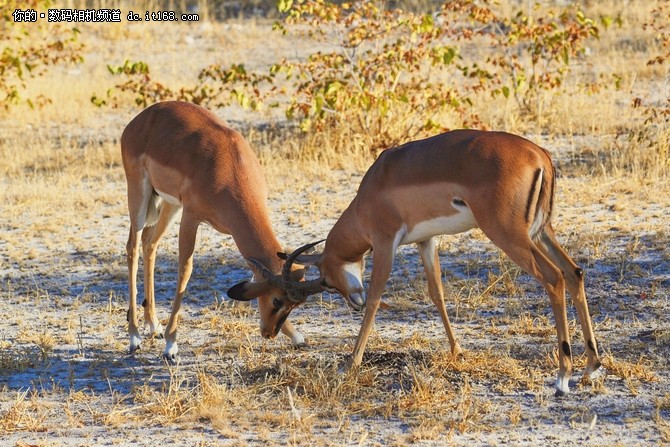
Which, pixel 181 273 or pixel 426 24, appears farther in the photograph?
pixel 426 24

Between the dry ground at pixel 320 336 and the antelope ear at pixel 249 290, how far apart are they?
1.65ft

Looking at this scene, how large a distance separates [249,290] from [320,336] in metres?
1.18

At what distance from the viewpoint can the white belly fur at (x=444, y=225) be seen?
6504 millimetres

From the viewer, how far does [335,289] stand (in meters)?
7.08

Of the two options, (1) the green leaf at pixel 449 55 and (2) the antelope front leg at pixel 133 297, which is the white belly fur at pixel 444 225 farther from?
(1) the green leaf at pixel 449 55

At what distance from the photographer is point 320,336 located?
7871 mm

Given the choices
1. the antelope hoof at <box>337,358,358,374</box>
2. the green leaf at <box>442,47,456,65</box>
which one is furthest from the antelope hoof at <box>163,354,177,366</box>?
the green leaf at <box>442,47,456,65</box>

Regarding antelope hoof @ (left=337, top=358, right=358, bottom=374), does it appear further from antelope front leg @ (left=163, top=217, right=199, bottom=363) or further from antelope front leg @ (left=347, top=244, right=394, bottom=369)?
antelope front leg @ (left=163, top=217, right=199, bottom=363)

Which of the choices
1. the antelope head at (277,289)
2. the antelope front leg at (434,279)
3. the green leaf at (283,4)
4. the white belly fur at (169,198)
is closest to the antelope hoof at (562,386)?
the antelope front leg at (434,279)

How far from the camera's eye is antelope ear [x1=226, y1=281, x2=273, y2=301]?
6.84 meters

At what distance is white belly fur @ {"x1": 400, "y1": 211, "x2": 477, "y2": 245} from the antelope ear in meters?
0.96

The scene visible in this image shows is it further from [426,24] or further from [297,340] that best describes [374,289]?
[426,24]

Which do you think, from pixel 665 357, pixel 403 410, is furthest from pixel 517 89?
pixel 403 410

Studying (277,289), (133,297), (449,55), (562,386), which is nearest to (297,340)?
(277,289)
